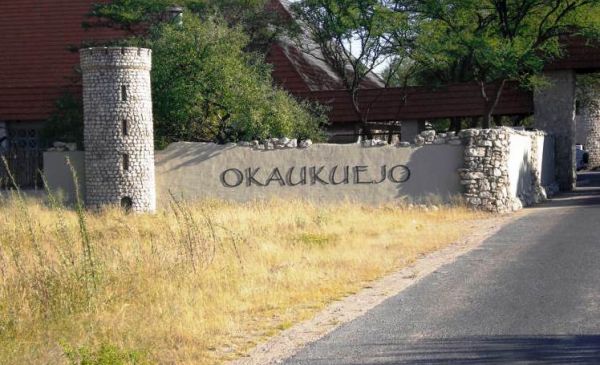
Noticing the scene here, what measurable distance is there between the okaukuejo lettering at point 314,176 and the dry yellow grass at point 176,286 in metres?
7.40

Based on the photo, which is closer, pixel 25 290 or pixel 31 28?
pixel 25 290

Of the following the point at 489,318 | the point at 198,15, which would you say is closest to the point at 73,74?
the point at 198,15

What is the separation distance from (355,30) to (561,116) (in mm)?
9341

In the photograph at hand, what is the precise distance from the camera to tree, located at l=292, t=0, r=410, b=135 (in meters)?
38.2

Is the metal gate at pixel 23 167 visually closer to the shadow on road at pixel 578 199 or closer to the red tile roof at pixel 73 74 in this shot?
the red tile roof at pixel 73 74

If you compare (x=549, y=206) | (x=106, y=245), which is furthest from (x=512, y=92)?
(x=106, y=245)

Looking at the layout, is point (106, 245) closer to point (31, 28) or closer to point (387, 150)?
point (387, 150)

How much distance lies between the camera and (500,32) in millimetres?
39281

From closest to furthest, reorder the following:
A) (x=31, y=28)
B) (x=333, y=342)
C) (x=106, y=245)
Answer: (x=333, y=342) → (x=106, y=245) → (x=31, y=28)

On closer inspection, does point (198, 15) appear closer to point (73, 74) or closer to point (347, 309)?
point (73, 74)

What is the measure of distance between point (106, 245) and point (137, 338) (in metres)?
7.91

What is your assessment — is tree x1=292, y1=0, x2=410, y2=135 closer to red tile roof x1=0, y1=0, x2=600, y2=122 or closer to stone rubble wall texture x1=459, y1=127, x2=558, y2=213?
red tile roof x1=0, y1=0, x2=600, y2=122

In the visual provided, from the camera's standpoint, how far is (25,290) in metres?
13.1

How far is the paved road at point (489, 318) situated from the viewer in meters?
9.98
